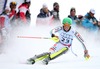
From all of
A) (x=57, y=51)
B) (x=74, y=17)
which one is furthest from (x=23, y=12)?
(x=57, y=51)

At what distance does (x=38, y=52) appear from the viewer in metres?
14.8

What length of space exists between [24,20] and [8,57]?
184 centimetres

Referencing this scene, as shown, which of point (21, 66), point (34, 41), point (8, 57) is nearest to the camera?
point (21, 66)

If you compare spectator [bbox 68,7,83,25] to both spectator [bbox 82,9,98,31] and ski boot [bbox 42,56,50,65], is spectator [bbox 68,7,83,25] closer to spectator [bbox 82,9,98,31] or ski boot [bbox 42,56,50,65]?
spectator [bbox 82,9,98,31]

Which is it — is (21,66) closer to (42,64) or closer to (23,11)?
(42,64)

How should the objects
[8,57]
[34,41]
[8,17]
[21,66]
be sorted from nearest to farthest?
[21,66] < [8,57] < [8,17] < [34,41]

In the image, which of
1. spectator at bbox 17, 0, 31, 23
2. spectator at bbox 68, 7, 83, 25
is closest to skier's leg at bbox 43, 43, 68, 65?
spectator at bbox 17, 0, 31, 23

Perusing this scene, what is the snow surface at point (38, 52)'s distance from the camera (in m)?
12.7

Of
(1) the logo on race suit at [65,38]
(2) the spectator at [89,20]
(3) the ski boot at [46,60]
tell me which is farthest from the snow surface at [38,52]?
(1) the logo on race suit at [65,38]

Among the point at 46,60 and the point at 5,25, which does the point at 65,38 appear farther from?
the point at 5,25

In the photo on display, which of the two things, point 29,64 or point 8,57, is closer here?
point 29,64

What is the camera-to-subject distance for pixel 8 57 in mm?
13664

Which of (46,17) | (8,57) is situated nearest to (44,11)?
(46,17)

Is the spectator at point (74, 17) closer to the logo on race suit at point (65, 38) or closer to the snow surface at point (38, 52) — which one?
the snow surface at point (38, 52)
